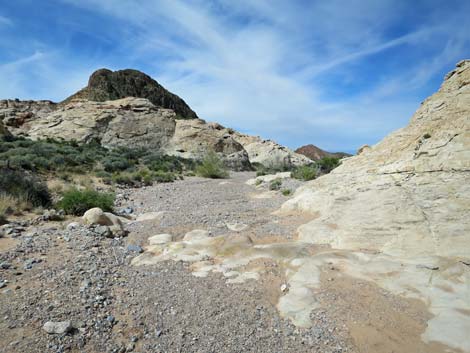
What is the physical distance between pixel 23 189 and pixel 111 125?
2344cm

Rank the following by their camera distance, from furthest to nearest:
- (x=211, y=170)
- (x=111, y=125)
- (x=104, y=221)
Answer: (x=111, y=125) < (x=211, y=170) < (x=104, y=221)

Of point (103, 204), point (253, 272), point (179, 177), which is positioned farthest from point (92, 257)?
point (179, 177)

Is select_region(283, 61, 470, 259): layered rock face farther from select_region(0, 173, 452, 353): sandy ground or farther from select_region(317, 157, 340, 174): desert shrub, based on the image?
select_region(317, 157, 340, 174): desert shrub

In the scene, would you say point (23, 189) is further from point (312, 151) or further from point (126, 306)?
point (312, 151)

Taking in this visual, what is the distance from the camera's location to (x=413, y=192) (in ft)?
18.0

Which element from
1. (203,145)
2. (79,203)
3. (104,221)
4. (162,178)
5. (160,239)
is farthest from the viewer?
(203,145)

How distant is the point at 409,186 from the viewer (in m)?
5.63

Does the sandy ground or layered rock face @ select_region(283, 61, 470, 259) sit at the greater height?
layered rock face @ select_region(283, 61, 470, 259)

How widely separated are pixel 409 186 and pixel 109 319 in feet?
16.6

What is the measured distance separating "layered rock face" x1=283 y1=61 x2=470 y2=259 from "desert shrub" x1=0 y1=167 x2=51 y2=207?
718 centimetres

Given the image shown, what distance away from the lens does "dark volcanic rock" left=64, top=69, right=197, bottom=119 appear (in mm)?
48219

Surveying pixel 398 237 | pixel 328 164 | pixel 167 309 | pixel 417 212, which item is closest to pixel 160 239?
pixel 167 309

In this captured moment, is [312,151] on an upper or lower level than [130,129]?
upper

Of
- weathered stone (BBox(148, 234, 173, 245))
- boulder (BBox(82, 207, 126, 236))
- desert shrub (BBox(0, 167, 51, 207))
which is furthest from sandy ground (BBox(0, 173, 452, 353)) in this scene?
desert shrub (BBox(0, 167, 51, 207))
